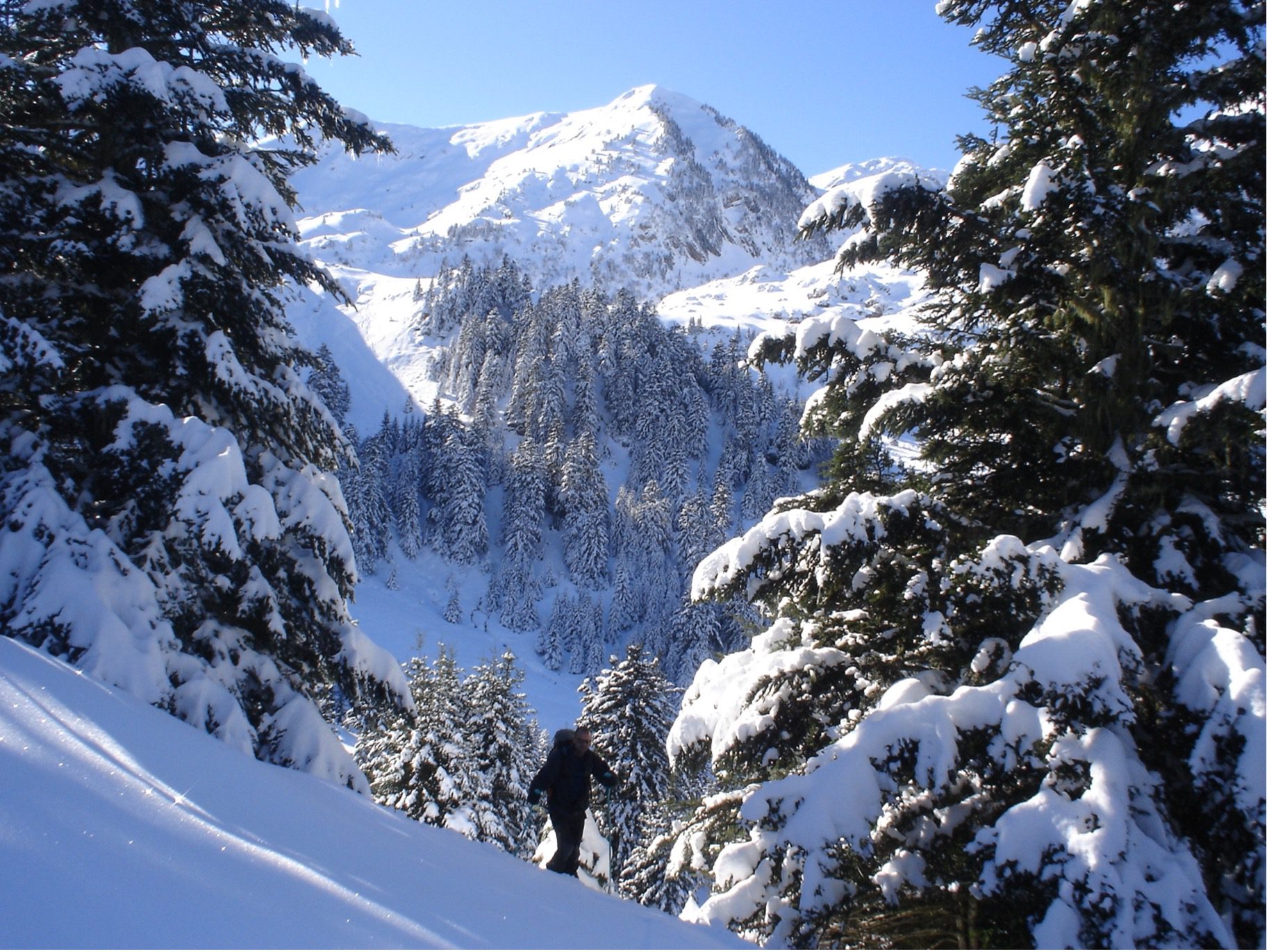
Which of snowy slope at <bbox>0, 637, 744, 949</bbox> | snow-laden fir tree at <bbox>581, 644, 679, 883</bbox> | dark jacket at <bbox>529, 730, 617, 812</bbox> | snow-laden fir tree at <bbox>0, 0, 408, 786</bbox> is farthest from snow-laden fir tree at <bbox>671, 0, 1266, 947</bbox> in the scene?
snow-laden fir tree at <bbox>581, 644, 679, 883</bbox>

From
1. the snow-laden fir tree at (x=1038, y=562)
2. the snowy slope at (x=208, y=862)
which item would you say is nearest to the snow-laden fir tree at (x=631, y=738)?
the snow-laden fir tree at (x=1038, y=562)

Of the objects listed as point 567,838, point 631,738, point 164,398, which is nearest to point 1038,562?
point 567,838

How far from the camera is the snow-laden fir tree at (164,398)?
5.43 metres

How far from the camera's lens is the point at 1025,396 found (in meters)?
4.88

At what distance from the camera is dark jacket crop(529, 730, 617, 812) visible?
627 centimetres

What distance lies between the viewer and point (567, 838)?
20.4 ft

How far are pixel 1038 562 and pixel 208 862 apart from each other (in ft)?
13.7

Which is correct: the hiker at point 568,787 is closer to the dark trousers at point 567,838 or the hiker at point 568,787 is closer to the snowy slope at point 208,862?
the dark trousers at point 567,838

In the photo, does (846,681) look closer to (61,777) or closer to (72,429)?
(61,777)

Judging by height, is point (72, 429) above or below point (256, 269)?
below

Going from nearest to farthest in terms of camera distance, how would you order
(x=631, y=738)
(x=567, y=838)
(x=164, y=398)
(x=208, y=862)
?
(x=208, y=862), (x=567, y=838), (x=164, y=398), (x=631, y=738)

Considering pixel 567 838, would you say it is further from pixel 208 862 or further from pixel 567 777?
pixel 208 862

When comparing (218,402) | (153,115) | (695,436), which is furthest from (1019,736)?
(695,436)

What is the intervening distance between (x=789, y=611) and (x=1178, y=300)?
3.40 metres
